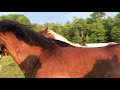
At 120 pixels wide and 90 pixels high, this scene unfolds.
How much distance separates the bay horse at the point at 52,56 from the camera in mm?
2932

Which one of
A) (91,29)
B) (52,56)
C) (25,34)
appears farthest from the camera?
(91,29)

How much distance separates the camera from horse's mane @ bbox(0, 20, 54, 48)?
10.6ft

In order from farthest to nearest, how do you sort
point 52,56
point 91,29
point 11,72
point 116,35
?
point 91,29, point 116,35, point 11,72, point 52,56

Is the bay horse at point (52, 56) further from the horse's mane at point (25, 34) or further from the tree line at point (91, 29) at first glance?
the tree line at point (91, 29)

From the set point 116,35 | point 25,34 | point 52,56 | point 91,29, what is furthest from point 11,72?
point 91,29

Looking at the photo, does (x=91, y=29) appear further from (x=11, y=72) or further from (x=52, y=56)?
(x=52, y=56)

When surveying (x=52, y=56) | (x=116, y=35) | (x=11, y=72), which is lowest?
(x=11, y=72)

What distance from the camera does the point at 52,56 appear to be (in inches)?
123

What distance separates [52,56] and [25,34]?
0.46 meters

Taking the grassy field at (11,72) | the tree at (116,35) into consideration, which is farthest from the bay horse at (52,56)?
the tree at (116,35)

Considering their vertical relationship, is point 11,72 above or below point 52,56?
below
